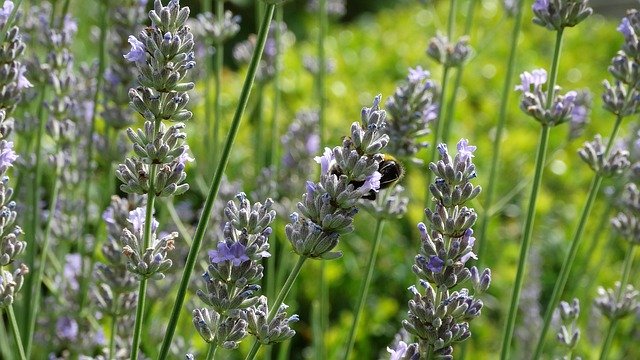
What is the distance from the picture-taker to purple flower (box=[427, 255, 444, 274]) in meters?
1.39

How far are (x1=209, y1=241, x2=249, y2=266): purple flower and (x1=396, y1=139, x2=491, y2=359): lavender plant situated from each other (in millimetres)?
267

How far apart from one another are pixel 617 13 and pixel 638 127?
8.68m

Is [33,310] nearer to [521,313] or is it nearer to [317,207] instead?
[317,207]

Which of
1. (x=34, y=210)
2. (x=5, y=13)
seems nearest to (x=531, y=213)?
(x=5, y=13)

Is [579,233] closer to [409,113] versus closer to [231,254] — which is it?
[409,113]

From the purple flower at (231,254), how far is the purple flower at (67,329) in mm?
1165

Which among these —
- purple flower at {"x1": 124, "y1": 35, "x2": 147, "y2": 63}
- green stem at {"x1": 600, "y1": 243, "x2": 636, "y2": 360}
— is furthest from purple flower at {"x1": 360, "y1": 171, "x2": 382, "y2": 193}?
green stem at {"x1": 600, "y1": 243, "x2": 636, "y2": 360}

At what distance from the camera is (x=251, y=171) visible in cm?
455

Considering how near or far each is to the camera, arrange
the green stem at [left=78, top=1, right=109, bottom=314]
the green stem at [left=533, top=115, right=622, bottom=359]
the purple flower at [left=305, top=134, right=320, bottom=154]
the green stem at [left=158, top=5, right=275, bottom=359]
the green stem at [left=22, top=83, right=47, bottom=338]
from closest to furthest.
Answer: the green stem at [left=158, top=5, right=275, bottom=359] → the green stem at [left=533, top=115, right=622, bottom=359] → the green stem at [left=22, top=83, right=47, bottom=338] → the green stem at [left=78, top=1, right=109, bottom=314] → the purple flower at [left=305, top=134, right=320, bottom=154]

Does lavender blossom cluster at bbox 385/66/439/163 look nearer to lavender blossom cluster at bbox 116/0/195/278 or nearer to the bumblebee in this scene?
the bumblebee

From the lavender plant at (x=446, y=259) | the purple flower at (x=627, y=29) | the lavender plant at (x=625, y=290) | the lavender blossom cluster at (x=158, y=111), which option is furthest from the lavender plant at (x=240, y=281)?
the lavender plant at (x=625, y=290)

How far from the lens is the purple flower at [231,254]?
4.50ft

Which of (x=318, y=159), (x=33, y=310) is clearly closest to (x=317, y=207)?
(x=318, y=159)

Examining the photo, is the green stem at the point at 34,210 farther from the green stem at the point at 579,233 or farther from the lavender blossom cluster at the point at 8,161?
the green stem at the point at 579,233
